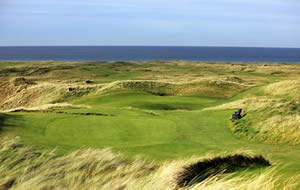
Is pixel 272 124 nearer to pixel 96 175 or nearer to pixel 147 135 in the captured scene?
pixel 147 135

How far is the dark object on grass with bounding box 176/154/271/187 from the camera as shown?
6315 millimetres

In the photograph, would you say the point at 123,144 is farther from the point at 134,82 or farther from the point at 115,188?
the point at 134,82

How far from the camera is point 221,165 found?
745cm

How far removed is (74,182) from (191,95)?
34.0 meters

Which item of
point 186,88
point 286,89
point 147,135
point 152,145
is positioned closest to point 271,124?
point 147,135

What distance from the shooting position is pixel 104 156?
6094 millimetres

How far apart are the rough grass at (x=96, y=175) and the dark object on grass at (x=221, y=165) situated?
0.12 ft

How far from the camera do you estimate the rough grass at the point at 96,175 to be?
447cm

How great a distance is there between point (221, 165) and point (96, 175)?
3201 millimetres

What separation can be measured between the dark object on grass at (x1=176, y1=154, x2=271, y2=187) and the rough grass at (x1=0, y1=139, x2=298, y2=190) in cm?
4

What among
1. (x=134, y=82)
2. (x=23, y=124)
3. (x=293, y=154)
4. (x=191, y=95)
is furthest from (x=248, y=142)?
(x=134, y=82)

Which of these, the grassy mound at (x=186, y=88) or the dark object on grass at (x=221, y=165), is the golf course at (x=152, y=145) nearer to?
the dark object on grass at (x=221, y=165)

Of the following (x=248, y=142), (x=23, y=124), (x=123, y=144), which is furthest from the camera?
(x=23, y=124)

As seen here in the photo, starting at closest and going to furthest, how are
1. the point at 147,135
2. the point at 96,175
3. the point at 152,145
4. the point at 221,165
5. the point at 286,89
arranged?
the point at 96,175 → the point at 221,165 → the point at 152,145 → the point at 147,135 → the point at 286,89
